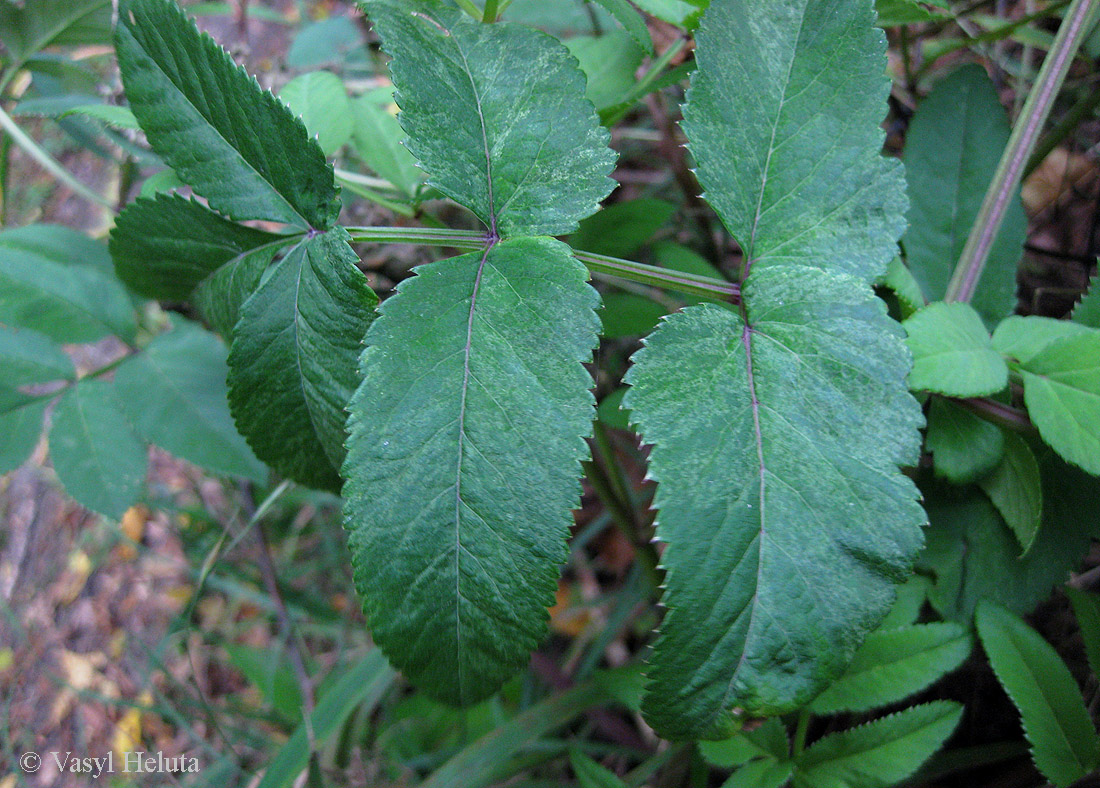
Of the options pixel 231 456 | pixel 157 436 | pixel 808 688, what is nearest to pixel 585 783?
pixel 808 688

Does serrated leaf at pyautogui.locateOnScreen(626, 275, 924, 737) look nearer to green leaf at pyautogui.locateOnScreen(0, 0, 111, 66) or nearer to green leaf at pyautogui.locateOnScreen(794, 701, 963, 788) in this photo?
green leaf at pyautogui.locateOnScreen(794, 701, 963, 788)

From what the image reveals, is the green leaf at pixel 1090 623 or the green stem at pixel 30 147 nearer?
the green leaf at pixel 1090 623

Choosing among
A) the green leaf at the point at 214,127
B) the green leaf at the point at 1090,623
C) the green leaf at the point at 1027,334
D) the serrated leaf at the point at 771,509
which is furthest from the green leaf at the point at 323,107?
the green leaf at the point at 1090,623

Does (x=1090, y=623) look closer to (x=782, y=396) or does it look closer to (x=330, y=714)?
(x=782, y=396)

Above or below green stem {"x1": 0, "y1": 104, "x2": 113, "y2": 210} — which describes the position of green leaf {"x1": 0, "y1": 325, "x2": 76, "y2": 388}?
below

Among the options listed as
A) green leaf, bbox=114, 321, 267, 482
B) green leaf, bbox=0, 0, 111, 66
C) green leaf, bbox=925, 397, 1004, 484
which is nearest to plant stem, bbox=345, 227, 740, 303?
green leaf, bbox=925, 397, 1004, 484

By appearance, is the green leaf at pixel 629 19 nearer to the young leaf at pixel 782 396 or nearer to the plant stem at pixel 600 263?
the young leaf at pixel 782 396

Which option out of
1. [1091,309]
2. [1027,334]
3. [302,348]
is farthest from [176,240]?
[1091,309]
